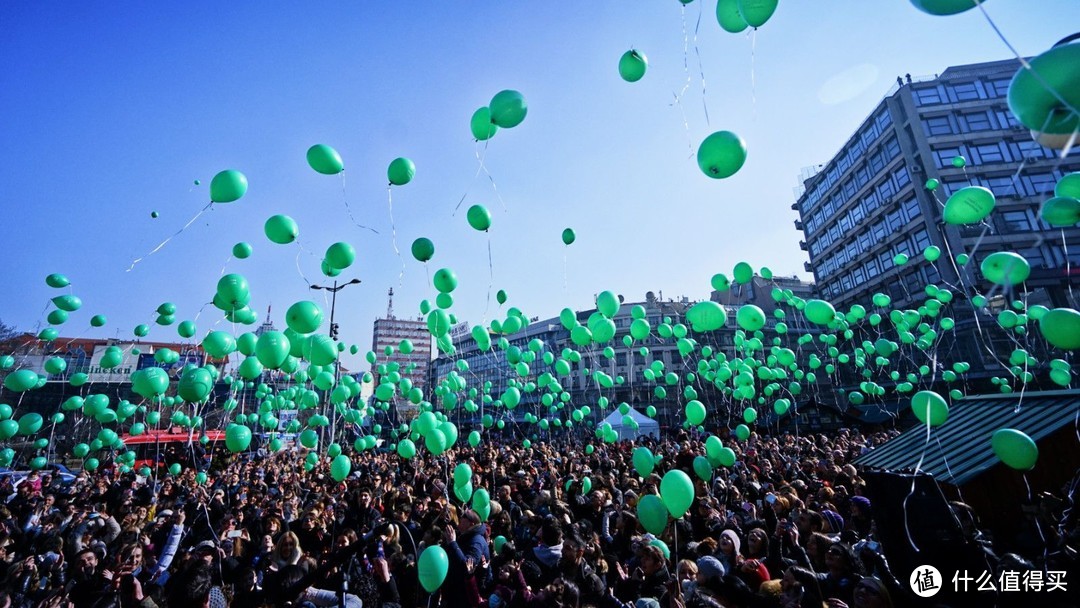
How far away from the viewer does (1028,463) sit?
4402mm

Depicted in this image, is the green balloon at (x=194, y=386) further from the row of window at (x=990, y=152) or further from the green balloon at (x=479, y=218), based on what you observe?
the row of window at (x=990, y=152)

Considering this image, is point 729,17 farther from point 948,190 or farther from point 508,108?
point 948,190

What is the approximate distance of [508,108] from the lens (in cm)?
490

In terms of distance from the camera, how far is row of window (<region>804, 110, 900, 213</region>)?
102 ft

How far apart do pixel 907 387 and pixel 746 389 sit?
25.4 feet

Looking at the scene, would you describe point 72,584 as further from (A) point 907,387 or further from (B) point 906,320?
(A) point 907,387

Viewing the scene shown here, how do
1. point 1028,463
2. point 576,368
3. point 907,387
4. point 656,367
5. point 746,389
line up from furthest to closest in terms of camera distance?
point 576,368, point 907,387, point 656,367, point 746,389, point 1028,463

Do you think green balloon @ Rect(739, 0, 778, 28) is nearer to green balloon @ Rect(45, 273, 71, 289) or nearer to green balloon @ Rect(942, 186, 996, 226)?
green balloon @ Rect(942, 186, 996, 226)

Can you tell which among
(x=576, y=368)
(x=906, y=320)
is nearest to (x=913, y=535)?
(x=906, y=320)

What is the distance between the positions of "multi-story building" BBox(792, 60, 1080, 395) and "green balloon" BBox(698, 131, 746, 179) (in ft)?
88.8

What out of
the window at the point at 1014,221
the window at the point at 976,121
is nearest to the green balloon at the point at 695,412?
the window at the point at 1014,221

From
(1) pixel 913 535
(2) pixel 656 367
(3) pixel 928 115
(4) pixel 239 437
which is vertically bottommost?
(1) pixel 913 535

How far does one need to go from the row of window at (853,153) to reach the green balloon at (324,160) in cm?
3578

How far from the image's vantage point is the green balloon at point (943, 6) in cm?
267
